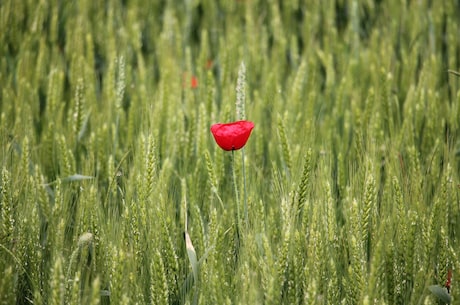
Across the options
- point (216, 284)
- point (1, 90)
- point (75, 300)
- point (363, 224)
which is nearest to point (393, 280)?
point (363, 224)

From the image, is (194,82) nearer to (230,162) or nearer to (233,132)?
(230,162)

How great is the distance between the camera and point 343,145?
69.1 inches

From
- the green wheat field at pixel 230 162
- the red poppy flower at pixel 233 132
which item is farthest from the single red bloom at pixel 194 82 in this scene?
the red poppy flower at pixel 233 132

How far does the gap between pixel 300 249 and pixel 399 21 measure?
5.58ft

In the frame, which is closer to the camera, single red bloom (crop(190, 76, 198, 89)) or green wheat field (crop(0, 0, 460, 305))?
green wheat field (crop(0, 0, 460, 305))

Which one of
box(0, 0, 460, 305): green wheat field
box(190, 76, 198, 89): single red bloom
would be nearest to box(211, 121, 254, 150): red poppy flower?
box(0, 0, 460, 305): green wheat field

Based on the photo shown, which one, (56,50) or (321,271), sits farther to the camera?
(56,50)

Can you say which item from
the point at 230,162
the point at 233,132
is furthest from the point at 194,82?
the point at 233,132

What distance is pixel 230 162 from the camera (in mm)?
1688

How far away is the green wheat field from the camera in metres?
1.13

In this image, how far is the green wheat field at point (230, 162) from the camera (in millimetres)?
1135

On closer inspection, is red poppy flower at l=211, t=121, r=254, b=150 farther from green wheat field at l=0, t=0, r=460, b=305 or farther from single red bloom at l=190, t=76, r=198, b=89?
single red bloom at l=190, t=76, r=198, b=89

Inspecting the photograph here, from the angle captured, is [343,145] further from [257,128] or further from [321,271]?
[321,271]

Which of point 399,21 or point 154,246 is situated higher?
point 399,21
